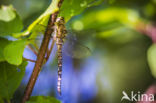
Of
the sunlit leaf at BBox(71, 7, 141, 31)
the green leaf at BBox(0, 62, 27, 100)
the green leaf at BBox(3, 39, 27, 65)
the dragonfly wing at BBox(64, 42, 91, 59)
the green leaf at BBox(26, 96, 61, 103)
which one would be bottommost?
the green leaf at BBox(26, 96, 61, 103)

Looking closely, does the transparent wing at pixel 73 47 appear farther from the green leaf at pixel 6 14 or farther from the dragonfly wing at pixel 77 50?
the green leaf at pixel 6 14

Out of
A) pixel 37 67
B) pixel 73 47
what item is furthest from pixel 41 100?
pixel 73 47

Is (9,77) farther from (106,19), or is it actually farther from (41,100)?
(106,19)

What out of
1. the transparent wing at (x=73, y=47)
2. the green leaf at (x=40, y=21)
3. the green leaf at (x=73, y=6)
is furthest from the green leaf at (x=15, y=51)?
the transparent wing at (x=73, y=47)

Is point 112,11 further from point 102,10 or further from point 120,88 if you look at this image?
point 120,88

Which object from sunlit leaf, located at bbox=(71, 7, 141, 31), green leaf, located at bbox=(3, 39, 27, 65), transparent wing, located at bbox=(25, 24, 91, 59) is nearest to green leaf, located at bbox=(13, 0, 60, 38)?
green leaf, located at bbox=(3, 39, 27, 65)

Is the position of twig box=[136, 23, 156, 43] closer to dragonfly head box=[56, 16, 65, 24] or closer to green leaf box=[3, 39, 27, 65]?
dragonfly head box=[56, 16, 65, 24]
